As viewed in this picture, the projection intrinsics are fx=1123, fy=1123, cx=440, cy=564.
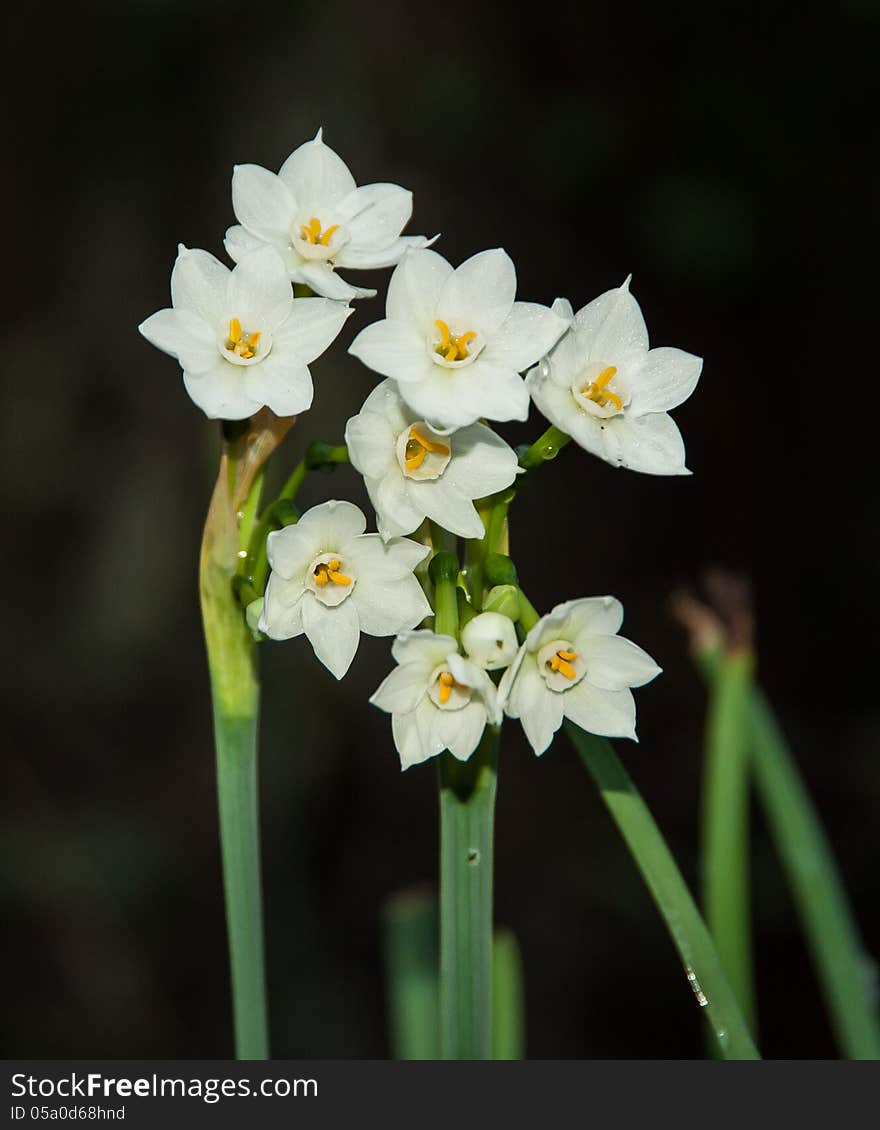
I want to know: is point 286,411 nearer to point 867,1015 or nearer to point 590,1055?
point 867,1015

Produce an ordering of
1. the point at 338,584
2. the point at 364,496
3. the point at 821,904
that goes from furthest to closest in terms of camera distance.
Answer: the point at 364,496 → the point at 821,904 → the point at 338,584

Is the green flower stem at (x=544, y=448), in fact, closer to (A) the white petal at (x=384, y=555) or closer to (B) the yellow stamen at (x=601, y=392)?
(B) the yellow stamen at (x=601, y=392)

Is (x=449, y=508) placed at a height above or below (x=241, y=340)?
below

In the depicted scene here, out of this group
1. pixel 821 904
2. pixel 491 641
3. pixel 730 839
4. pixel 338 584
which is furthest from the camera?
pixel 821 904

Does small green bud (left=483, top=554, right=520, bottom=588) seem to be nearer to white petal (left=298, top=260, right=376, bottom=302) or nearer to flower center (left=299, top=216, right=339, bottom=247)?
white petal (left=298, top=260, right=376, bottom=302)

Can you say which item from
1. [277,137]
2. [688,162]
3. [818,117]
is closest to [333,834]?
[277,137]

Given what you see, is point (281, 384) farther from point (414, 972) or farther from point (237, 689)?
point (414, 972)

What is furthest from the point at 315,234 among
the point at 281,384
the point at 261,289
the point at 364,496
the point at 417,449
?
the point at 364,496
